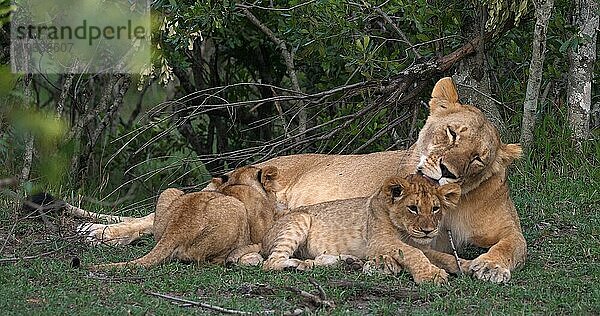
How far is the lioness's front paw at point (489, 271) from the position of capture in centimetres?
532

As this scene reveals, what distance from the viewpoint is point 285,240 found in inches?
237

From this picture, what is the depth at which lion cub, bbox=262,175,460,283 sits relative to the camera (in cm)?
550

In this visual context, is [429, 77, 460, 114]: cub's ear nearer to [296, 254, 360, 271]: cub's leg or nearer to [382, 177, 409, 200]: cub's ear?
[382, 177, 409, 200]: cub's ear

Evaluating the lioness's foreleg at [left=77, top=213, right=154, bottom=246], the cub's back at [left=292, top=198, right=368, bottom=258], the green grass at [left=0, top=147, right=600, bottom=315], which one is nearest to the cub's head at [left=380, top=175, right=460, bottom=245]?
the green grass at [left=0, top=147, right=600, bottom=315]

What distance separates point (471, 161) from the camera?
5742mm

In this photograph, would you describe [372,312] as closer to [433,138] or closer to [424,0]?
[433,138]

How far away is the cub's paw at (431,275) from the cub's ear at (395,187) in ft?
1.68

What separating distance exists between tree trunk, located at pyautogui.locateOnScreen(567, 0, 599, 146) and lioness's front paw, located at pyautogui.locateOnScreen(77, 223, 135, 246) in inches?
149

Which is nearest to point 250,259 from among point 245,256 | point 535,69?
point 245,256

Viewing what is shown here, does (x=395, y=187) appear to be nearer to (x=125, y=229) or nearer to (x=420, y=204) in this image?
(x=420, y=204)

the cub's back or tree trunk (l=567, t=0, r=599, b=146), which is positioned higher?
tree trunk (l=567, t=0, r=599, b=146)

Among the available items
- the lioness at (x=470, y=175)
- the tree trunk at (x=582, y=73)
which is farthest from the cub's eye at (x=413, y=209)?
the tree trunk at (x=582, y=73)

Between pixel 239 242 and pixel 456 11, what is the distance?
135 inches

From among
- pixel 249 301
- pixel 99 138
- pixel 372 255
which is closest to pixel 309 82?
pixel 99 138
